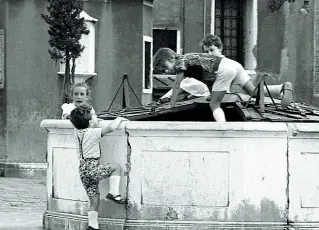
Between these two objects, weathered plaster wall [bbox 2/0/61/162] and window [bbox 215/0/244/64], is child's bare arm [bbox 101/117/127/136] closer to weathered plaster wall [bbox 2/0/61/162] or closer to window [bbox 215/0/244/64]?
weathered plaster wall [bbox 2/0/61/162]

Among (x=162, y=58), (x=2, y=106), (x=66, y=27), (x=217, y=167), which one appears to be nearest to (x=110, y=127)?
(x=217, y=167)

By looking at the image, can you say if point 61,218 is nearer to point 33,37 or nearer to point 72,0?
point 72,0

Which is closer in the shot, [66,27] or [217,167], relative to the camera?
[217,167]

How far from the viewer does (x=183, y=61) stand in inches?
493

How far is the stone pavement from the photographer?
13396 millimetres

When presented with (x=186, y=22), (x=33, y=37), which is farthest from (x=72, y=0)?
(x=186, y=22)

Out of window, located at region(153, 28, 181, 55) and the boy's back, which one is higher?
window, located at region(153, 28, 181, 55)

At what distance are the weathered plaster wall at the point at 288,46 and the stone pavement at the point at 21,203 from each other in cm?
944

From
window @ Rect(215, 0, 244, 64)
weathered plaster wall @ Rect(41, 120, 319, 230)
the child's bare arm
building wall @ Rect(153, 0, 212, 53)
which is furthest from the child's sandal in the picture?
window @ Rect(215, 0, 244, 64)

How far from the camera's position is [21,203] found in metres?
16.7

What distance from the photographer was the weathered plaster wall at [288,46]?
28984mm

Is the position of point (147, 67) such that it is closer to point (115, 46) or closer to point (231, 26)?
point (115, 46)

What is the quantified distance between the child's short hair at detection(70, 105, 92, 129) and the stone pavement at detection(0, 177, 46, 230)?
193cm

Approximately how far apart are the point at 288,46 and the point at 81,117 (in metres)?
18.6
